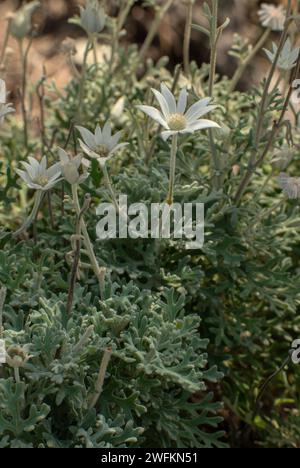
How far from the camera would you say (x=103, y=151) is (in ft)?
5.29

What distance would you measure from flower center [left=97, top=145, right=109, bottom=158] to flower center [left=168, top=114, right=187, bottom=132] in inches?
5.1

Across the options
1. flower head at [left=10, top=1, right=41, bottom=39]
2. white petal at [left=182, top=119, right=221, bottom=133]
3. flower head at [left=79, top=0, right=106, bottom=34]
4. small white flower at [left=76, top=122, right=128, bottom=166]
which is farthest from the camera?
flower head at [left=10, top=1, right=41, bottom=39]

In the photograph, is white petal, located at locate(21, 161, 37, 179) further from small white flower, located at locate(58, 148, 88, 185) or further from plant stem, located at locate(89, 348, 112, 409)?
plant stem, located at locate(89, 348, 112, 409)

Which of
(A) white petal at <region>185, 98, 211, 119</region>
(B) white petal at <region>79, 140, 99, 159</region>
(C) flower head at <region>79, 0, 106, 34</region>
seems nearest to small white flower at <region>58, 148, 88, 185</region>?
(B) white petal at <region>79, 140, 99, 159</region>

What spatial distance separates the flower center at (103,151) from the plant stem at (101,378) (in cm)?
38

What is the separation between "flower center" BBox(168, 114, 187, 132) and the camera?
156cm

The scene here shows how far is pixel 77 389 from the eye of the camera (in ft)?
4.85

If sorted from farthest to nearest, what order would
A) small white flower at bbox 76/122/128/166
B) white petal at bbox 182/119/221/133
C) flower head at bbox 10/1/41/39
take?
flower head at bbox 10/1/41/39 < small white flower at bbox 76/122/128/166 < white petal at bbox 182/119/221/133

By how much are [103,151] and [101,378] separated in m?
0.43

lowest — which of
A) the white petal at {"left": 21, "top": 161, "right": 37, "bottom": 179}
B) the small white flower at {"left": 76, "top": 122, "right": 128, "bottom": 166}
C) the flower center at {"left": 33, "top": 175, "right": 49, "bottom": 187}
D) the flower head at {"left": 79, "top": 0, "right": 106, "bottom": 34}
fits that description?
the flower center at {"left": 33, "top": 175, "right": 49, "bottom": 187}

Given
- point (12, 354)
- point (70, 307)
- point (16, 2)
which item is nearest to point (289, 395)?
point (70, 307)

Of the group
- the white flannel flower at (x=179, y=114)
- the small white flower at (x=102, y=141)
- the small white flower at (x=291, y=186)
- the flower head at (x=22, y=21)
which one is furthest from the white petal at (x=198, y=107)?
the flower head at (x=22, y=21)

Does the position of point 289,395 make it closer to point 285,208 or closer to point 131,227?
point 285,208
